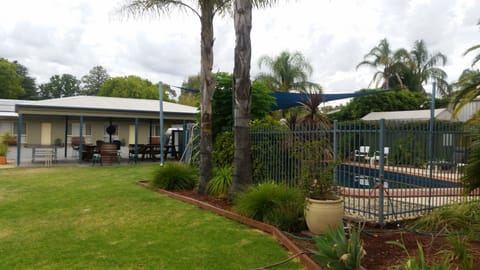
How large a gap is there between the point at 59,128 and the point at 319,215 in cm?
2780

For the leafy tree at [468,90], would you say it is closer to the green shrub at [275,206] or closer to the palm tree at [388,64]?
the green shrub at [275,206]

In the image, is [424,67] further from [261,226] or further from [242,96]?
[261,226]

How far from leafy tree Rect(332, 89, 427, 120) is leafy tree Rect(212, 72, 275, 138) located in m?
16.2

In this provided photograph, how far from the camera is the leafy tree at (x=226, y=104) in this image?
9812 mm

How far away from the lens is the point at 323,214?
504 cm

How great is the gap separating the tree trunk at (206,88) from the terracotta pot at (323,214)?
3789 mm

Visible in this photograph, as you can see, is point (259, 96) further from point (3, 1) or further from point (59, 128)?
point (59, 128)

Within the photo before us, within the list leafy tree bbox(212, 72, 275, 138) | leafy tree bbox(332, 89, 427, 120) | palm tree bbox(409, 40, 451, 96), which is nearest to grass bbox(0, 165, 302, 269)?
leafy tree bbox(212, 72, 275, 138)

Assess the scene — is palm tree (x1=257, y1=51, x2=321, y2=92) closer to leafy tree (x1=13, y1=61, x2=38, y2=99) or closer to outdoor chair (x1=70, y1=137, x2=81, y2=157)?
outdoor chair (x1=70, y1=137, x2=81, y2=157)

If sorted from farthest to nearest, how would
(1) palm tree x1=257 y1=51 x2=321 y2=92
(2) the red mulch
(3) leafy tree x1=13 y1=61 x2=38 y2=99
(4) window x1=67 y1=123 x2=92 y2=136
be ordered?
(3) leafy tree x1=13 y1=61 x2=38 y2=99 → (4) window x1=67 y1=123 x2=92 y2=136 → (1) palm tree x1=257 y1=51 x2=321 y2=92 → (2) the red mulch

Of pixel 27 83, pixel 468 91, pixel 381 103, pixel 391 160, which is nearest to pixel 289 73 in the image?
pixel 381 103

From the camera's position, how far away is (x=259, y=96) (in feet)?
32.2

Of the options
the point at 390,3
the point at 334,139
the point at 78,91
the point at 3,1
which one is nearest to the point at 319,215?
the point at 334,139

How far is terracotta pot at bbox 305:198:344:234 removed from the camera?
16.6 ft
